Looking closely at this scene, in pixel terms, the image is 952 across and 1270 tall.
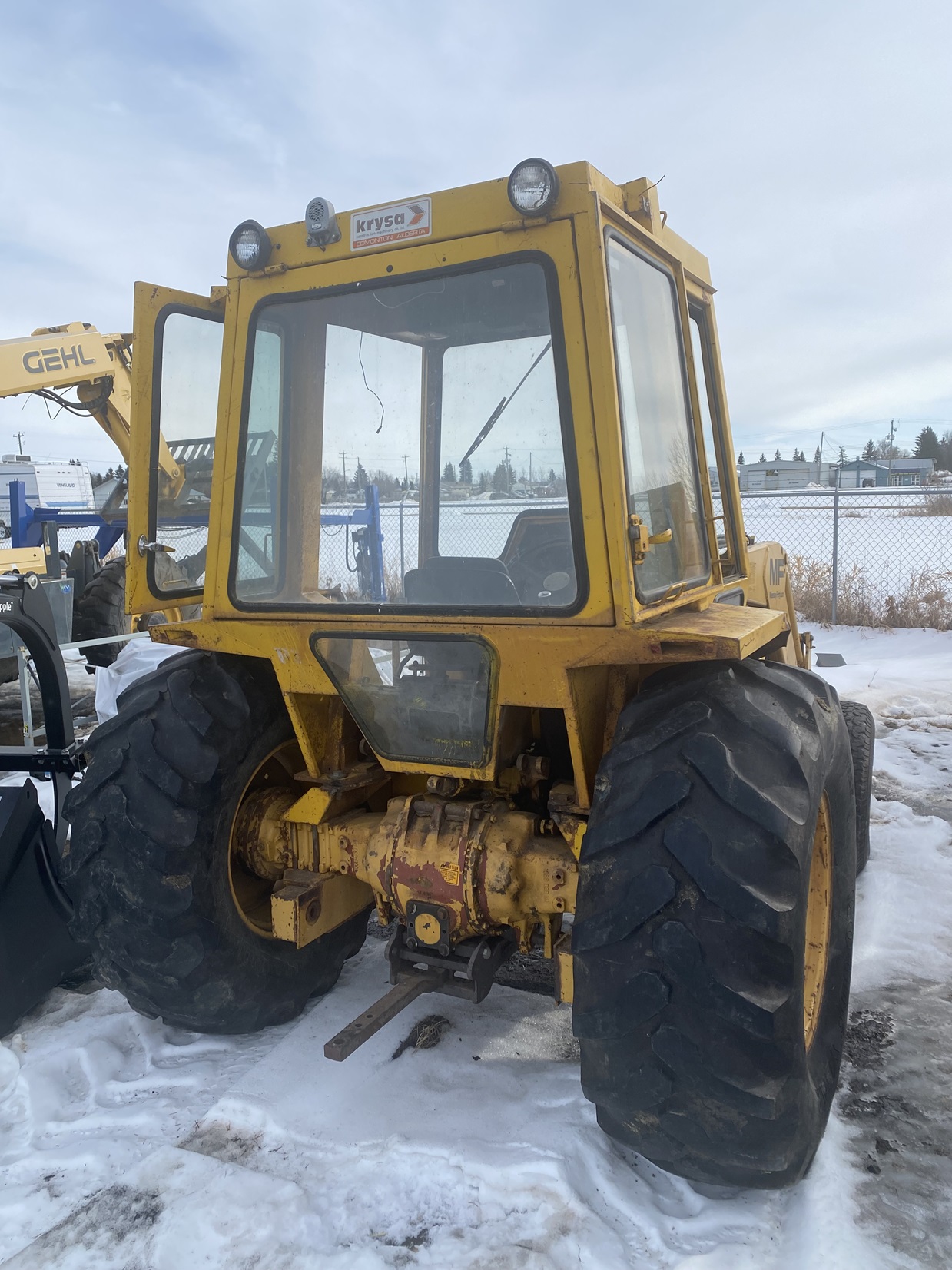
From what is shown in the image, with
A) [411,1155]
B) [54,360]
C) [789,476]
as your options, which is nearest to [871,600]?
[54,360]

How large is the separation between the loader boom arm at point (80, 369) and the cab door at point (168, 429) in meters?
4.75

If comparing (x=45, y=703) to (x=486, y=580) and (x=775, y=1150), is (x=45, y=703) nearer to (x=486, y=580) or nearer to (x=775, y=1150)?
(x=486, y=580)

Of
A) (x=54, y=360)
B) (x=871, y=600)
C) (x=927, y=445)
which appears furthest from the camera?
(x=927, y=445)

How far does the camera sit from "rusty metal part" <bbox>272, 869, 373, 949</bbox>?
2.89 m

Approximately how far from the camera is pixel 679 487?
2.80 m

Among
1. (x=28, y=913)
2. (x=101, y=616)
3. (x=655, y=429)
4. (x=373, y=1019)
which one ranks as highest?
(x=655, y=429)

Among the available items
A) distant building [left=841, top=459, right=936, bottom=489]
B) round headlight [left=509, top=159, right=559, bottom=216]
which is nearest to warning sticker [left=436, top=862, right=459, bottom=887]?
round headlight [left=509, top=159, right=559, bottom=216]

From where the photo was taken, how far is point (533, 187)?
2.21m

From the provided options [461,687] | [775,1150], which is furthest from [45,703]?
[775,1150]

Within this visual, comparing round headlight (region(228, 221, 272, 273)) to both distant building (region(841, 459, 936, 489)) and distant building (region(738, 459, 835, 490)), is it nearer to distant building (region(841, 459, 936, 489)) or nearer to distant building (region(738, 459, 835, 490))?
distant building (region(738, 459, 835, 490))

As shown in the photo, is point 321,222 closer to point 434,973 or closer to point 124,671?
point 434,973

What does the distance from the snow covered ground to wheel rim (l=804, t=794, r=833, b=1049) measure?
378 millimetres

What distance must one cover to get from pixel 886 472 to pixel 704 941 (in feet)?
152

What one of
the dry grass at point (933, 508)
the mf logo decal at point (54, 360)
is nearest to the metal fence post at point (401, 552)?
the mf logo decal at point (54, 360)
